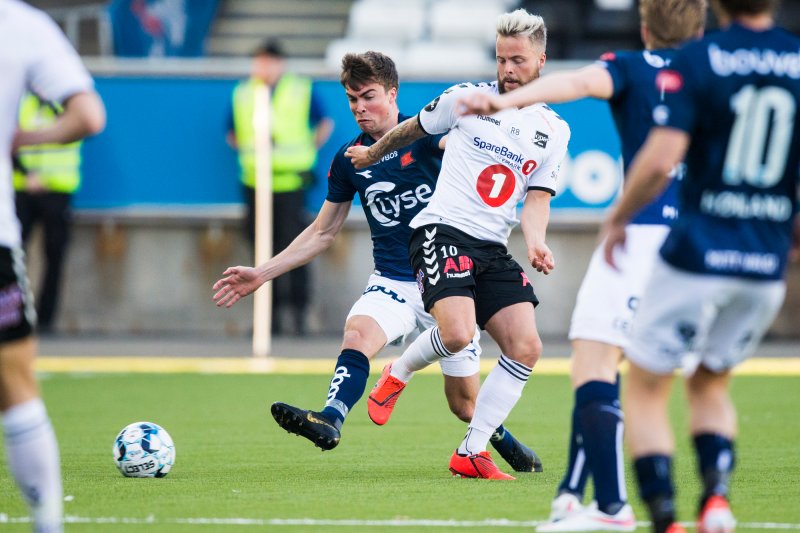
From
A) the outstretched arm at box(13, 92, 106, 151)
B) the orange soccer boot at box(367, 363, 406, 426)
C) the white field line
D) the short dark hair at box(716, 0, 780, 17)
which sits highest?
the short dark hair at box(716, 0, 780, 17)

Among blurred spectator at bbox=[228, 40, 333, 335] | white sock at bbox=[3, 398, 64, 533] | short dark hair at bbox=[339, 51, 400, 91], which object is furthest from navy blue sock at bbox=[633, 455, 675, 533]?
blurred spectator at bbox=[228, 40, 333, 335]

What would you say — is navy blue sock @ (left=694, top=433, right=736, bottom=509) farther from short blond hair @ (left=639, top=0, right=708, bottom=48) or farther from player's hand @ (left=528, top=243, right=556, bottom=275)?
player's hand @ (left=528, top=243, right=556, bottom=275)

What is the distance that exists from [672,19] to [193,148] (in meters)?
11.0

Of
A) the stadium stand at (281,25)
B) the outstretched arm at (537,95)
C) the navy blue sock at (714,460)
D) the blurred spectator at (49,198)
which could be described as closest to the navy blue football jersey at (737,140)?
the outstretched arm at (537,95)

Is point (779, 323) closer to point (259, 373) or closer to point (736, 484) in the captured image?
point (259, 373)

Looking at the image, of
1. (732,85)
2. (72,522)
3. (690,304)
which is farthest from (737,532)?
(72,522)

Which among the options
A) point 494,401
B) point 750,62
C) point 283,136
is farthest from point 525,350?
point 283,136

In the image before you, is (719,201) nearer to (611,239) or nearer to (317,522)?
(611,239)

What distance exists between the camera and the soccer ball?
689cm

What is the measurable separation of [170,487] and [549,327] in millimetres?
10014

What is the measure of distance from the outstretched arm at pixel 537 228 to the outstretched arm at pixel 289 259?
1.18 meters

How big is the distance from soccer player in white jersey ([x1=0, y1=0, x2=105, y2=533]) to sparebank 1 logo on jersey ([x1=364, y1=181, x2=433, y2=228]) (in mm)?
3407

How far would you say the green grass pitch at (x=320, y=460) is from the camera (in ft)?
19.1

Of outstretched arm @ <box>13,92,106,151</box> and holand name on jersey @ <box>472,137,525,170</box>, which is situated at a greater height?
outstretched arm @ <box>13,92,106,151</box>
